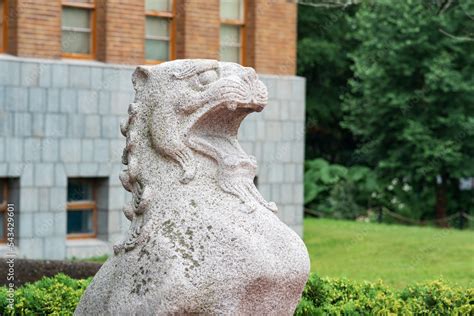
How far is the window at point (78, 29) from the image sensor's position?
66.0 feet

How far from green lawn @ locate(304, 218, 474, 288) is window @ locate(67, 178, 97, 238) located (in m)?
4.02

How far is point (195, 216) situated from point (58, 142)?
11750mm

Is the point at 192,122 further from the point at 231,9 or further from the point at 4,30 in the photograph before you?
the point at 231,9

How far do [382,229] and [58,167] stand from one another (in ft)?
27.7

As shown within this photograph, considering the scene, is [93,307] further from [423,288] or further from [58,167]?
[58,167]

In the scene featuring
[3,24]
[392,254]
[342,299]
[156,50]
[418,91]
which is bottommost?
[392,254]

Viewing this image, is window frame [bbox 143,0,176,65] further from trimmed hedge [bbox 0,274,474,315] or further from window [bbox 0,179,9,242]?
trimmed hedge [bbox 0,274,474,315]

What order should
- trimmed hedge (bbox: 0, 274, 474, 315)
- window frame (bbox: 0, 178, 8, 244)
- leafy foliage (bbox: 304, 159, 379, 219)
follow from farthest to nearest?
1. leafy foliage (bbox: 304, 159, 379, 219)
2. window frame (bbox: 0, 178, 8, 244)
3. trimmed hedge (bbox: 0, 274, 474, 315)

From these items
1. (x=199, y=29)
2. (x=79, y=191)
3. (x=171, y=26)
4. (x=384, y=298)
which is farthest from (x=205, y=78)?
(x=171, y=26)

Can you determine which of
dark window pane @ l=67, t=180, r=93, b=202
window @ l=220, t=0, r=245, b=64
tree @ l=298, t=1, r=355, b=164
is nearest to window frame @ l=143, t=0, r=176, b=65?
window @ l=220, t=0, r=245, b=64

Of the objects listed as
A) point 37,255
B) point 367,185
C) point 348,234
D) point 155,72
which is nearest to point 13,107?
point 37,255

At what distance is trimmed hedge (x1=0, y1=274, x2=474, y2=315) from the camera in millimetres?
11055

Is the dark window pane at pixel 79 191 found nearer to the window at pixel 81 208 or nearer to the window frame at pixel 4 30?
the window at pixel 81 208

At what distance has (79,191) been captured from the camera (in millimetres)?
20500
